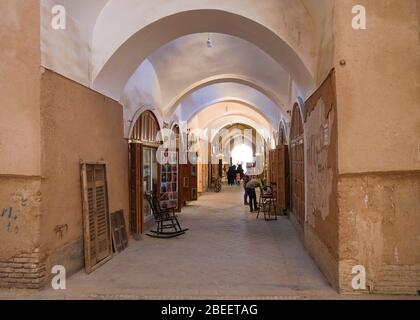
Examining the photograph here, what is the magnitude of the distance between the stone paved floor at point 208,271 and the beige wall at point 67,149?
25.0 inches

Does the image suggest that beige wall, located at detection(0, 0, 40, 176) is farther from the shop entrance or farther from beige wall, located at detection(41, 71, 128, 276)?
the shop entrance

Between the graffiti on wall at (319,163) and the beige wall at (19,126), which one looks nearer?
the beige wall at (19,126)

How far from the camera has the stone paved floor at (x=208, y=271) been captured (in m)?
4.04

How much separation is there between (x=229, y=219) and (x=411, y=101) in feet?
20.7

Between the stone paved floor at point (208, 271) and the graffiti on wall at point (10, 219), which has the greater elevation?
the graffiti on wall at point (10, 219)

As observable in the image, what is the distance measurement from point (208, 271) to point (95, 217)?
1.88 m

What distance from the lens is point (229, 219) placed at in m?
9.55

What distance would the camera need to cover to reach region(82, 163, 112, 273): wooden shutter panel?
195 inches

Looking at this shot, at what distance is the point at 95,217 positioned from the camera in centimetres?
525

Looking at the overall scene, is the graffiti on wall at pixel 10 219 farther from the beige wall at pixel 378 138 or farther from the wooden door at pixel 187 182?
the wooden door at pixel 187 182

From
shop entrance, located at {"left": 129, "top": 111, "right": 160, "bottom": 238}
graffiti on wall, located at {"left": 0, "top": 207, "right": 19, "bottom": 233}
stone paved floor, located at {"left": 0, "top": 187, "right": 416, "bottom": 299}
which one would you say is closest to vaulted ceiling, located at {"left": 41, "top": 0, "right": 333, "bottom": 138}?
shop entrance, located at {"left": 129, "top": 111, "right": 160, "bottom": 238}

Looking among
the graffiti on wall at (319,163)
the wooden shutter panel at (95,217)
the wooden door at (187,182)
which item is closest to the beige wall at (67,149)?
the wooden shutter panel at (95,217)

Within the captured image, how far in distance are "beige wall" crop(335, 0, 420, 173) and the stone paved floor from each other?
1.68 m

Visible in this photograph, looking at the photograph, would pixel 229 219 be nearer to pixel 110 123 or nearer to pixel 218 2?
pixel 110 123
